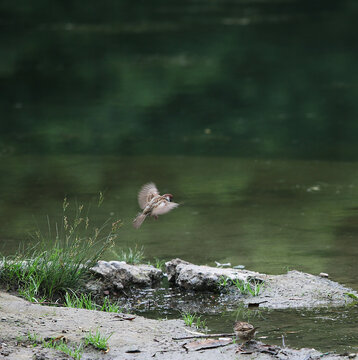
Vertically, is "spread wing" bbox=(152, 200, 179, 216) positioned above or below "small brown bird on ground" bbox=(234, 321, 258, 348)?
above

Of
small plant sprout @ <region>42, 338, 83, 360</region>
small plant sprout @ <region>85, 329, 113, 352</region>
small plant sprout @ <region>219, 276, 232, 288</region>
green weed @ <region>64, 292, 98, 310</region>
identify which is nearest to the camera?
small plant sprout @ <region>42, 338, 83, 360</region>

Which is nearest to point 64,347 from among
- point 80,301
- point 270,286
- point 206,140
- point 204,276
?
point 80,301

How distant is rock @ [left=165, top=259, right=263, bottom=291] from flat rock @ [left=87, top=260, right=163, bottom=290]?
21cm

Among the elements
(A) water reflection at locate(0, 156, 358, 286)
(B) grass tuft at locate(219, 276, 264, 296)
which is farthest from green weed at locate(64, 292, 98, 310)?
(A) water reflection at locate(0, 156, 358, 286)

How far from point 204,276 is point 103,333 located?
1.25 metres

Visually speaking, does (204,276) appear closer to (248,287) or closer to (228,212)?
(248,287)

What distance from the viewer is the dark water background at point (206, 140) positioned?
287 inches

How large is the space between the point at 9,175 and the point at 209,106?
19.1ft

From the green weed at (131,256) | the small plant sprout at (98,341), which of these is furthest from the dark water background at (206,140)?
the small plant sprout at (98,341)

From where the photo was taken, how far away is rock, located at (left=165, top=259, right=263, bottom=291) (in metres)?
5.89

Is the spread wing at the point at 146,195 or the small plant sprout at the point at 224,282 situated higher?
the spread wing at the point at 146,195

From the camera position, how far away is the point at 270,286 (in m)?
5.88

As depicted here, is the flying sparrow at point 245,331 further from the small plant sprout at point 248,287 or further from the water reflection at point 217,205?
the water reflection at point 217,205

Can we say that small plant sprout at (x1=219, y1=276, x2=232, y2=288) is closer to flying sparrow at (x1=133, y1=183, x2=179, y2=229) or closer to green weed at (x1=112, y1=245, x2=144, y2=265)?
flying sparrow at (x1=133, y1=183, x2=179, y2=229)
